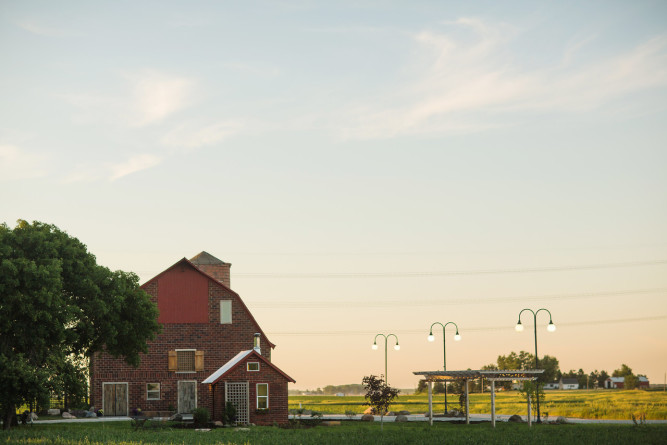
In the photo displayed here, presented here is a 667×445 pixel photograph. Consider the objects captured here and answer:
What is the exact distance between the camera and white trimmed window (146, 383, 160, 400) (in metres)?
59.1

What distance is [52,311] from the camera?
4038cm

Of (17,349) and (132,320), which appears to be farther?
(132,320)

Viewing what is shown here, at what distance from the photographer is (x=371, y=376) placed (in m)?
43.8

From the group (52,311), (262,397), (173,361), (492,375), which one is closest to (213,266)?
(173,361)

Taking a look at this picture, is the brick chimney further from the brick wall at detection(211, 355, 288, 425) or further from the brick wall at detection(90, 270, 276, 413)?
the brick wall at detection(211, 355, 288, 425)

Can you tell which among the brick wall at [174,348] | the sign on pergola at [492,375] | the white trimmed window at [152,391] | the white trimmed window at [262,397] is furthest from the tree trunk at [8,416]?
the sign on pergola at [492,375]

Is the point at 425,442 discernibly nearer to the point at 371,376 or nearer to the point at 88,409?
the point at 371,376

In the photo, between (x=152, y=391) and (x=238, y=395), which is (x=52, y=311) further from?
(x=152, y=391)

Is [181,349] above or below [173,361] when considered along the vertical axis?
above

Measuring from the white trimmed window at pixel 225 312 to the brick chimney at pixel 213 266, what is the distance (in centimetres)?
693

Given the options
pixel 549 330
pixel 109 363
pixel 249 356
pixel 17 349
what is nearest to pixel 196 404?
pixel 109 363

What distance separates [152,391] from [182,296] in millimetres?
7308

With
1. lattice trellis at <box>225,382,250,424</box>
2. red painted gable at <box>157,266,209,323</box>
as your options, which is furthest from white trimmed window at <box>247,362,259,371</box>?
red painted gable at <box>157,266,209,323</box>

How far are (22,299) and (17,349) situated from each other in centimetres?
371
